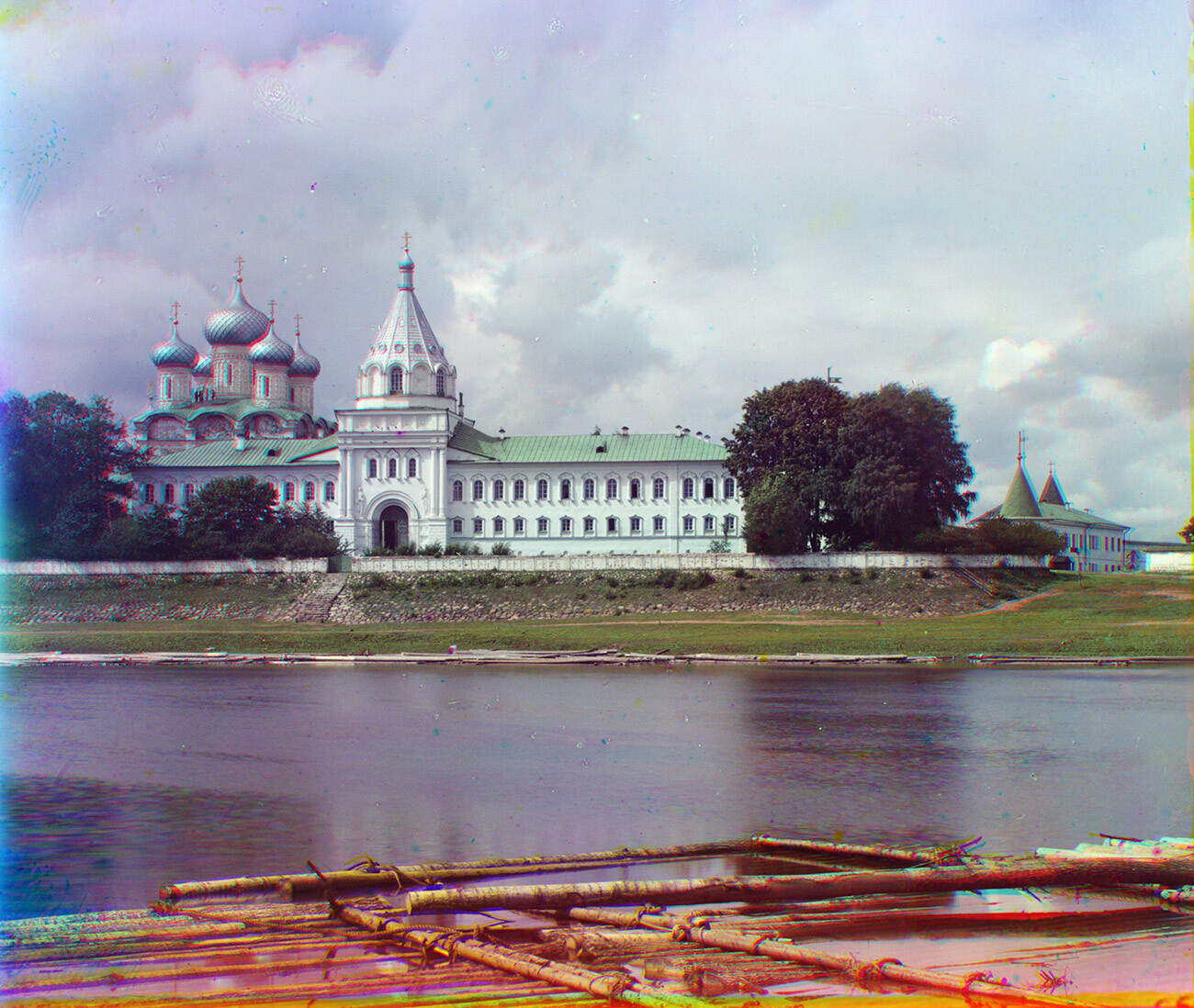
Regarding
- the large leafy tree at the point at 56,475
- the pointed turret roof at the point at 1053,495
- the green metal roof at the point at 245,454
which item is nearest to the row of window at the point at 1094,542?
the pointed turret roof at the point at 1053,495

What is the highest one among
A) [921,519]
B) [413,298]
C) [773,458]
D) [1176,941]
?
[413,298]

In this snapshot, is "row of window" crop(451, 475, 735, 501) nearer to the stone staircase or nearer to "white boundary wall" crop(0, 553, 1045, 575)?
"white boundary wall" crop(0, 553, 1045, 575)

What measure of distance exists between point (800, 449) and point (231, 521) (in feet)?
97.2

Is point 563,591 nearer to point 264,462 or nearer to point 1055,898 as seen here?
point 264,462

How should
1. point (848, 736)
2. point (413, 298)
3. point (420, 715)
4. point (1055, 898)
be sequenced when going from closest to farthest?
point (1055, 898)
point (848, 736)
point (420, 715)
point (413, 298)

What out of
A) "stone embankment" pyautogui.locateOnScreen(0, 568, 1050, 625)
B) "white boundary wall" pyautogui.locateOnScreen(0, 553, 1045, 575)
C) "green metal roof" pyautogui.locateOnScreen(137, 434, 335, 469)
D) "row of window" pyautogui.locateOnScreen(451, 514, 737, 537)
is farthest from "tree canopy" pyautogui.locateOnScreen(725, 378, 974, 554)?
"green metal roof" pyautogui.locateOnScreen(137, 434, 335, 469)

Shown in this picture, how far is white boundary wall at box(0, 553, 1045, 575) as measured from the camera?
49375 millimetres

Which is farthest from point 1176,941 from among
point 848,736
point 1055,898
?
point 848,736

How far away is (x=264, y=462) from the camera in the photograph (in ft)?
243

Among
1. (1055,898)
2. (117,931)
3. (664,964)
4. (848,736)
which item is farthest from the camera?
(848,736)

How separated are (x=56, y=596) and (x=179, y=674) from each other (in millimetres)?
29995

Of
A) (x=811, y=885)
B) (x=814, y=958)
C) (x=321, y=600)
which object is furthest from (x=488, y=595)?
(x=814, y=958)

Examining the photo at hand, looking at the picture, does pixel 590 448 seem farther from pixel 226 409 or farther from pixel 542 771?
pixel 542 771

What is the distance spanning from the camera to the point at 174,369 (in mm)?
84938
